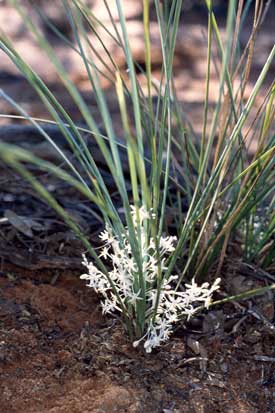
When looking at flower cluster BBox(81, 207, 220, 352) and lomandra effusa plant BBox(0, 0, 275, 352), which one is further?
flower cluster BBox(81, 207, 220, 352)

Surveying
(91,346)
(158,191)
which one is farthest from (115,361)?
(158,191)

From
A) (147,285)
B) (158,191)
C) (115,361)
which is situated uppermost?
Answer: (158,191)

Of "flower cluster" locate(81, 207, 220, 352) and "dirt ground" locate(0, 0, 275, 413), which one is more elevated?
"flower cluster" locate(81, 207, 220, 352)

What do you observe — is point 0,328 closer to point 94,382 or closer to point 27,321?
point 27,321

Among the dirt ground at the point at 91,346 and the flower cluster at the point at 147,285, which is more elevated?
the flower cluster at the point at 147,285

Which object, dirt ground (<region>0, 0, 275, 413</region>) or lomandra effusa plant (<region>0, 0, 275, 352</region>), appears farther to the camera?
dirt ground (<region>0, 0, 275, 413</region>)

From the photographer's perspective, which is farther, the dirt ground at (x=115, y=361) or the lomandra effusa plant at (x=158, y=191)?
the dirt ground at (x=115, y=361)

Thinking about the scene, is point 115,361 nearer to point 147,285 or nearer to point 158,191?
point 147,285

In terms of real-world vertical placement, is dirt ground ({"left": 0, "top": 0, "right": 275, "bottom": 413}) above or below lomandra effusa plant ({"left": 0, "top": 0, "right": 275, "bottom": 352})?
below

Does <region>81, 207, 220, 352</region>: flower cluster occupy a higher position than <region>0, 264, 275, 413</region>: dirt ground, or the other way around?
<region>81, 207, 220, 352</region>: flower cluster
